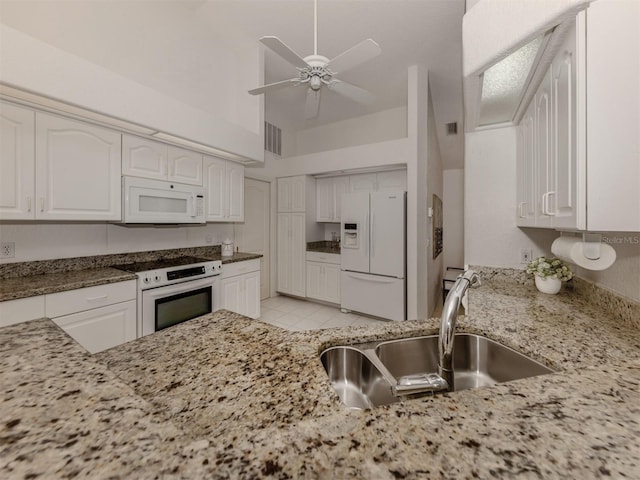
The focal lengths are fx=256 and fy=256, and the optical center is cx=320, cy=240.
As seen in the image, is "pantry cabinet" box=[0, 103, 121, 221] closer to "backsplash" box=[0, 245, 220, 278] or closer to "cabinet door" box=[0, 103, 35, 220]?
"cabinet door" box=[0, 103, 35, 220]

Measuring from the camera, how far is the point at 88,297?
187 cm

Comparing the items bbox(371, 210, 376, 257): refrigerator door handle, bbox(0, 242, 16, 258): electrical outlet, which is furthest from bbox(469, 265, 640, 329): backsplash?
bbox(0, 242, 16, 258): electrical outlet

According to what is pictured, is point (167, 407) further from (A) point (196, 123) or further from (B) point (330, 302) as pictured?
(B) point (330, 302)

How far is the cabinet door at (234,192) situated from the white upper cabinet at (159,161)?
15.7 inches

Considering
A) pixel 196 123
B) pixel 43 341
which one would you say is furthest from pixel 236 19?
pixel 43 341

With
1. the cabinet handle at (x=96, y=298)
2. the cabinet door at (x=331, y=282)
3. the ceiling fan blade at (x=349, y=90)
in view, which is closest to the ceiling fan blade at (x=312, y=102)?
Result: the ceiling fan blade at (x=349, y=90)

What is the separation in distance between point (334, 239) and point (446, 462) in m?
4.32

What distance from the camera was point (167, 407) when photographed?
1.93 feet

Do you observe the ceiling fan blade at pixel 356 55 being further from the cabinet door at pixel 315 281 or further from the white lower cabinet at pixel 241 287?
the cabinet door at pixel 315 281

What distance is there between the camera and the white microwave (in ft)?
7.42

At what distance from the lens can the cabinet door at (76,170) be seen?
6.02ft

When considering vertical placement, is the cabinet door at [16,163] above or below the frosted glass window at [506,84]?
below

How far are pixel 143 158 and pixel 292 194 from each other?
2262 millimetres

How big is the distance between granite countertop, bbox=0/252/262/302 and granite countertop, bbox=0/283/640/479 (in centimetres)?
118
